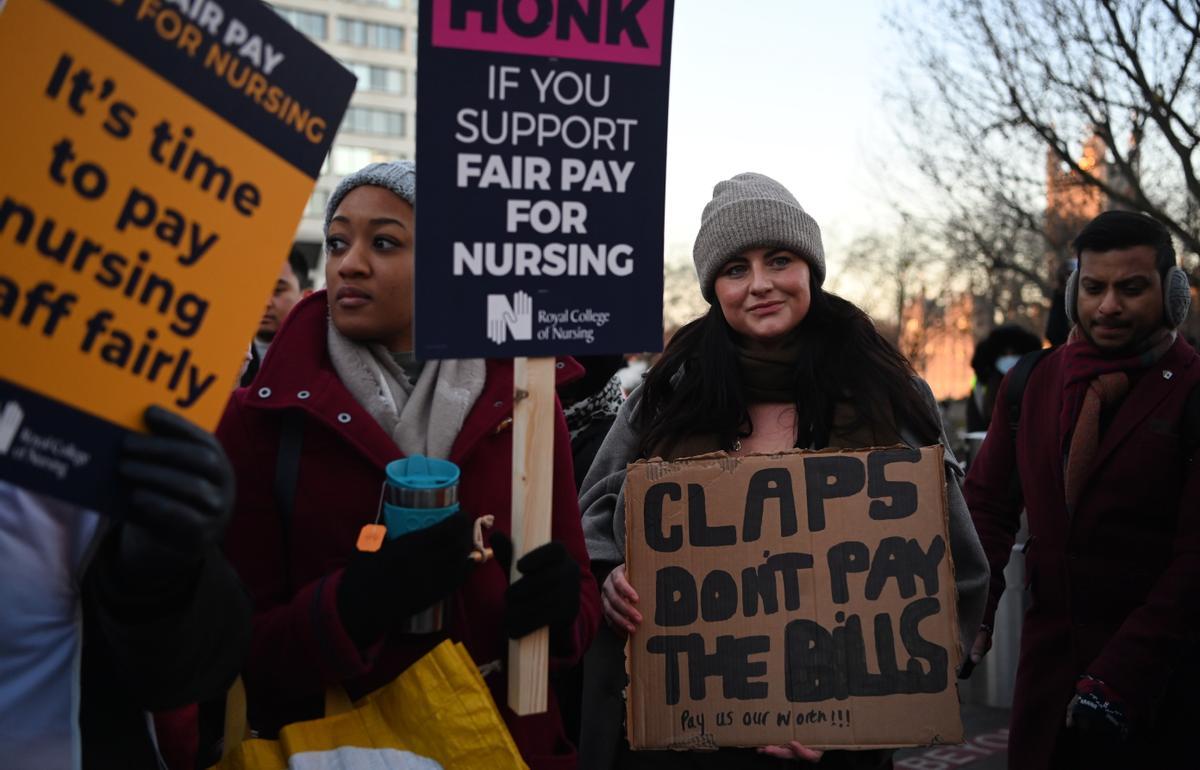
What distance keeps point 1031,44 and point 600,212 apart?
1042 cm

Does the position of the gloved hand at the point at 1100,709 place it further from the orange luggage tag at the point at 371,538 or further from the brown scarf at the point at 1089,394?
the orange luggage tag at the point at 371,538

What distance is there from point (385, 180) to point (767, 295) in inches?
46.0

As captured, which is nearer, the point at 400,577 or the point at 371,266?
the point at 400,577

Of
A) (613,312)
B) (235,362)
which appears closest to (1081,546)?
(613,312)

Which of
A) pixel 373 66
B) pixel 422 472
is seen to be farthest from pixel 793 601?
pixel 373 66

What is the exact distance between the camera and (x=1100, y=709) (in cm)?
305

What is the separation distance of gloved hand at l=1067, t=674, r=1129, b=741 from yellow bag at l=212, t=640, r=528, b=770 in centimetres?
183

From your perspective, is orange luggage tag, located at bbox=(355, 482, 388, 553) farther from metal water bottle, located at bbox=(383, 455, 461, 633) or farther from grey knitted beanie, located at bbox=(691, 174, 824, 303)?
grey knitted beanie, located at bbox=(691, 174, 824, 303)

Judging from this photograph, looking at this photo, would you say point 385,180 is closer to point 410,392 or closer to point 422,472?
point 410,392

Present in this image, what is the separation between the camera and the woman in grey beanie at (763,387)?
2912 mm

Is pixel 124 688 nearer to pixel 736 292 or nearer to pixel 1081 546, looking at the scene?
pixel 736 292

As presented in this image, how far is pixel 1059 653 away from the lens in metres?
3.40

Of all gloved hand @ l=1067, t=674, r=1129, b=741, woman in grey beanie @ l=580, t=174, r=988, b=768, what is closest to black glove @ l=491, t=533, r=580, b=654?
woman in grey beanie @ l=580, t=174, r=988, b=768

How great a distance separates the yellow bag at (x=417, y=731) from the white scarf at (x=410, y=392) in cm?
45
